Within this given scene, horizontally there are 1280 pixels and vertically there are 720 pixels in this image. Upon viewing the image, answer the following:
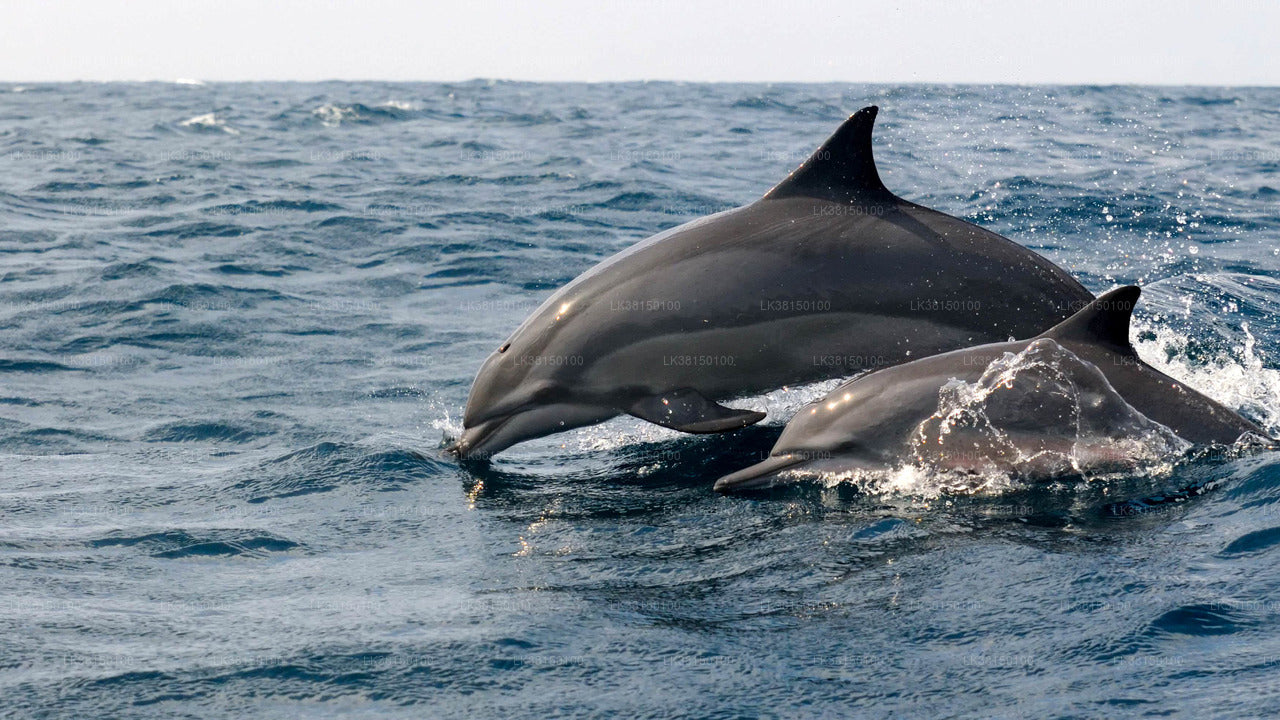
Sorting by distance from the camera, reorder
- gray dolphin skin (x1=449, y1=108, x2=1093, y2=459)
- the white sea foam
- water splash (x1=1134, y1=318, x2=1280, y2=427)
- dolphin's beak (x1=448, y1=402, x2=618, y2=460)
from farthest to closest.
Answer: the white sea foam → water splash (x1=1134, y1=318, x2=1280, y2=427) → dolphin's beak (x1=448, y1=402, x2=618, y2=460) → gray dolphin skin (x1=449, y1=108, x2=1093, y2=459)

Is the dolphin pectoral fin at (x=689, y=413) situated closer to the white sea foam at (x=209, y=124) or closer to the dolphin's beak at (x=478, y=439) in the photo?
the dolphin's beak at (x=478, y=439)

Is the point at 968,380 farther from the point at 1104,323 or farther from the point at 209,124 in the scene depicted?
the point at 209,124

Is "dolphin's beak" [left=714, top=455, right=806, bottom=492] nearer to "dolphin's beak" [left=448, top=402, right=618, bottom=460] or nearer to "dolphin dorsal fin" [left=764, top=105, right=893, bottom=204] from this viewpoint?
"dolphin's beak" [left=448, top=402, right=618, bottom=460]

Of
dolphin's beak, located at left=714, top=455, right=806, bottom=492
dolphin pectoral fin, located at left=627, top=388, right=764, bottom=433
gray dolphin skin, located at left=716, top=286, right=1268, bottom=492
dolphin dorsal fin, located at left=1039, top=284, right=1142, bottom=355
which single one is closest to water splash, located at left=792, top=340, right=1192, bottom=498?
gray dolphin skin, located at left=716, top=286, right=1268, bottom=492

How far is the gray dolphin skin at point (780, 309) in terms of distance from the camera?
7.65 m

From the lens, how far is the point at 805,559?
586 centimetres

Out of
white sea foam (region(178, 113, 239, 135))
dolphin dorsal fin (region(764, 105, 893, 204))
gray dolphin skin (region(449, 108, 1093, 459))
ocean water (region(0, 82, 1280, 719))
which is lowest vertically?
ocean water (region(0, 82, 1280, 719))

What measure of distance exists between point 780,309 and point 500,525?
213 cm

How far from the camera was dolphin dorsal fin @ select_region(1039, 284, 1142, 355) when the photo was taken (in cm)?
665

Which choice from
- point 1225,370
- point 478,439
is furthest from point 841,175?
point 1225,370

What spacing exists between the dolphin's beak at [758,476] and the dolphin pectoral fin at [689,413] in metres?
0.29

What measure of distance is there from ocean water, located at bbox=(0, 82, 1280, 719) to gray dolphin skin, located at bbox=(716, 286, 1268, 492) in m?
0.20

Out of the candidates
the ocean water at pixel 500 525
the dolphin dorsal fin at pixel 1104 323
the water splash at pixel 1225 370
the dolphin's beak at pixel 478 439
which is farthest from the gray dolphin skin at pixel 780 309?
the water splash at pixel 1225 370

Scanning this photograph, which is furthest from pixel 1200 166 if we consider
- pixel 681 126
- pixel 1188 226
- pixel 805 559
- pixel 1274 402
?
pixel 805 559
